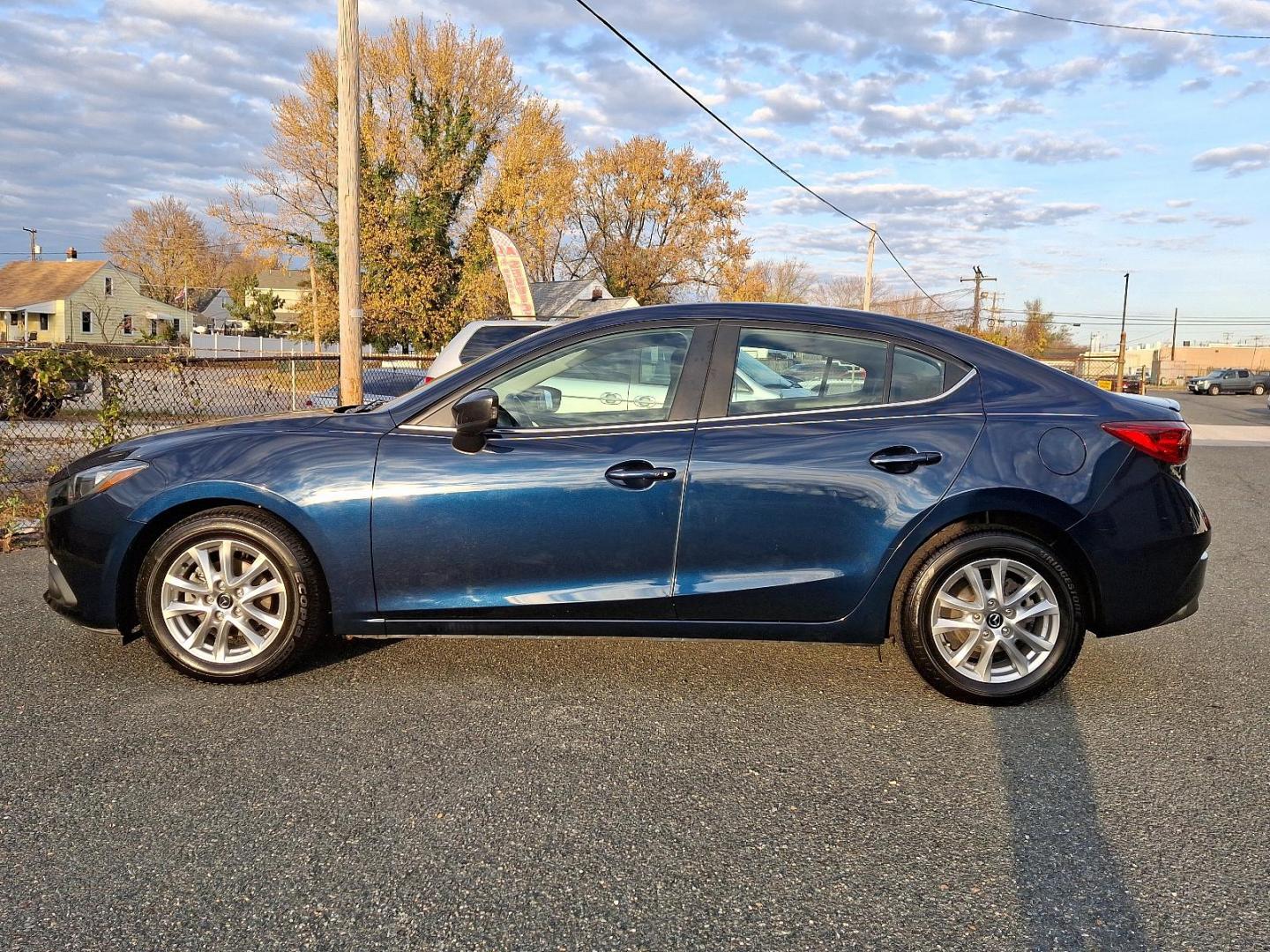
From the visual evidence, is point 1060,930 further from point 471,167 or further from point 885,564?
point 471,167

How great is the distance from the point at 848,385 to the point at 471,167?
106 ft

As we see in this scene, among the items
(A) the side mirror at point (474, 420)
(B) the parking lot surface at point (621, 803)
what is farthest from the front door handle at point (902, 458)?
(A) the side mirror at point (474, 420)

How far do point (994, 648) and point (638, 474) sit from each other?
5.17ft

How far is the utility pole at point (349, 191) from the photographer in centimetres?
991

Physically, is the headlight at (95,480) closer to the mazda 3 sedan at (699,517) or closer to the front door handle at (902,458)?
the mazda 3 sedan at (699,517)

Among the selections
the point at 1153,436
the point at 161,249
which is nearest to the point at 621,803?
the point at 1153,436

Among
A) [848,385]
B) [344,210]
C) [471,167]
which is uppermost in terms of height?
[471,167]

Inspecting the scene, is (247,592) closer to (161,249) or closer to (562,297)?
(562,297)

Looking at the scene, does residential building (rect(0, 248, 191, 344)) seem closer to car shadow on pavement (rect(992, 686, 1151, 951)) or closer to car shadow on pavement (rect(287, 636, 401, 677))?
car shadow on pavement (rect(287, 636, 401, 677))

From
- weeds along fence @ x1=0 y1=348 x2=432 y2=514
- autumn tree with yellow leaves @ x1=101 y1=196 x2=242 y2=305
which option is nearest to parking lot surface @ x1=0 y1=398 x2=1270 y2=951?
weeds along fence @ x1=0 y1=348 x2=432 y2=514

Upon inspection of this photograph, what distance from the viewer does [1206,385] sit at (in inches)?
2331

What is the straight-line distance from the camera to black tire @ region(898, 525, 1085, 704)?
Result: 372cm

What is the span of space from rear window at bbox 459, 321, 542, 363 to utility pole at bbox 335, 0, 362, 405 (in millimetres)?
1625

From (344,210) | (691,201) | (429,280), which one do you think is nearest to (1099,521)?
(344,210)
